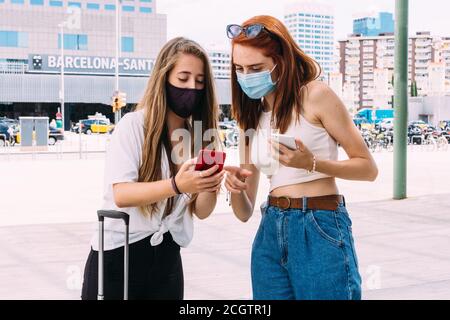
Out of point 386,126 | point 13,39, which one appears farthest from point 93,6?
point 386,126

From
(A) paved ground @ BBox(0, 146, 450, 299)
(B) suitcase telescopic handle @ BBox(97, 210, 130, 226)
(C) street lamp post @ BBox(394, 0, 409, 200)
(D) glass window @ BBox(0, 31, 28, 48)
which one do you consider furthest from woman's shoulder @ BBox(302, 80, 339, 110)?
(D) glass window @ BBox(0, 31, 28, 48)

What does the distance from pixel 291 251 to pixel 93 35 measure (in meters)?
83.6

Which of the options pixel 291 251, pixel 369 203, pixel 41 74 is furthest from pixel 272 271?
pixel 41 74

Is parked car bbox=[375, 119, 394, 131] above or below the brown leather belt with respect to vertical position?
above

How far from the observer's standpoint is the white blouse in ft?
8.02

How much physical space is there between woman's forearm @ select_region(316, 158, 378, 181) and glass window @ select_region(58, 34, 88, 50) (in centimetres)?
8295

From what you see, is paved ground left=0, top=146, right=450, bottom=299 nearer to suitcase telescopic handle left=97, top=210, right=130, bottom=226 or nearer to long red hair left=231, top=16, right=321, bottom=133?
suitcase telescopic handle left=97, top=210, right=130, bottom=226

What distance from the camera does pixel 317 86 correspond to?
246cm

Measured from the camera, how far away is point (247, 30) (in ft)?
8.03

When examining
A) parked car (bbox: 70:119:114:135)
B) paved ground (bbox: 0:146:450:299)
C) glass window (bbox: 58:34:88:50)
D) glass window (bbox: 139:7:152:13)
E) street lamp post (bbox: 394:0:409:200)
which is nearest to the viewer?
paved ground (bbox: 0:146:450:299)

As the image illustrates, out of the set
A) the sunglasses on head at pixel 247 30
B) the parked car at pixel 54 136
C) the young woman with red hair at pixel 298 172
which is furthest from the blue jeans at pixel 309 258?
the parked car at pixel 54 136

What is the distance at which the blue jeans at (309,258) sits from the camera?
7.82ft

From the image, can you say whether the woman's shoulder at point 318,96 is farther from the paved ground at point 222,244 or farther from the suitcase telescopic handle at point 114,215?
the paved ground at point 222,244
